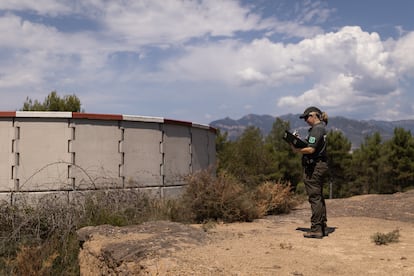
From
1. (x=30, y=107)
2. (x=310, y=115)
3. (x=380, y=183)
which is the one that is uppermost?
(x=30, y=107)

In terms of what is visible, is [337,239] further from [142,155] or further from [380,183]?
[380,183]

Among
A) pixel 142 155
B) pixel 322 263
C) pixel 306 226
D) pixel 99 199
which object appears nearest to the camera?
pixel 322 263

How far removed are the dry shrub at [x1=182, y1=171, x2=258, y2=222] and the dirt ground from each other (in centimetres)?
41

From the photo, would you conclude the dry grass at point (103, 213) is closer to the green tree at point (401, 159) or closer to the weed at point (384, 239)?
the weed at point (384, 239)

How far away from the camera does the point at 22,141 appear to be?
31.0ft

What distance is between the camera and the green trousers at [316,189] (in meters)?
6.64

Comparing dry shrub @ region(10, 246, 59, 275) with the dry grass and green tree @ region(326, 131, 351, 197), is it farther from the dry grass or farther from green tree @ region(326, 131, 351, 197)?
green tree @ region(326, 131, 351, 197)

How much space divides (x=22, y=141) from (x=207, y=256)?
6226 millimetres

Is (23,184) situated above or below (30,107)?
below

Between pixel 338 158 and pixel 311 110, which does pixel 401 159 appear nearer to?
pixel 338 158

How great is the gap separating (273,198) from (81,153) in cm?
486

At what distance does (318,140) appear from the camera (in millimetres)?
6641

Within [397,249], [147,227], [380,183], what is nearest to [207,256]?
[147,227]

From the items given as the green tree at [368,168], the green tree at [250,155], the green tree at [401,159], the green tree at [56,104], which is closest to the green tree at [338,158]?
the green tree at [368,168]
